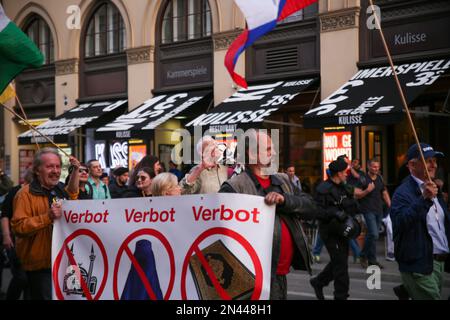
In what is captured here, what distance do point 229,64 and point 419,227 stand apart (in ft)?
7.50

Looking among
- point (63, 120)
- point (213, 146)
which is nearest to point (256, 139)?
point (213, 146)

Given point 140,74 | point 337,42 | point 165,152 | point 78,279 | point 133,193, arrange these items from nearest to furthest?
point 78,279
point 133,193
point 337,42
point 165,152
point 140,74

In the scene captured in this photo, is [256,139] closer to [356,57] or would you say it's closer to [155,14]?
[356,57]

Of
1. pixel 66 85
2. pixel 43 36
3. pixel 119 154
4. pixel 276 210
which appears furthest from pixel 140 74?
pixel 276 210

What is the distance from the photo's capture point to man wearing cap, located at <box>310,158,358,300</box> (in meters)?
8.30

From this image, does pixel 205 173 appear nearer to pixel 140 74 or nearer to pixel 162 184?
pixel 162 184

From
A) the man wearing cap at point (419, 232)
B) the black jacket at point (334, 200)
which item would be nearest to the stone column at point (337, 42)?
the black jacket at point (334, 200)

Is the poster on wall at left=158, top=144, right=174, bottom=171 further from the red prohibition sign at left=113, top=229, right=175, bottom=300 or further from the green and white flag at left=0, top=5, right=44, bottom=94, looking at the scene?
the red prohibition sign at left=113, top=229, right=175, bottom=300

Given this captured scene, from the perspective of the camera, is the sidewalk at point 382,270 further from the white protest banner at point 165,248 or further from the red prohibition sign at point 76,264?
the red prohibition sign at point 76,264

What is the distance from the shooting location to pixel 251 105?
1560 cm

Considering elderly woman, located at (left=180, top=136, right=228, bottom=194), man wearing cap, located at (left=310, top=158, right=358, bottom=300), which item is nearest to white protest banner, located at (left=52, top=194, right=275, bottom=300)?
elderly woman, located at (left=180, top=136, right=228, bottom=194)

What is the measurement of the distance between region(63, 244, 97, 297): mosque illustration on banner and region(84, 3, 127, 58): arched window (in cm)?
1641

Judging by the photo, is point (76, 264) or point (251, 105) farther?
point (251, 105)

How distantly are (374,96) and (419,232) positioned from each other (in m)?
8.10
